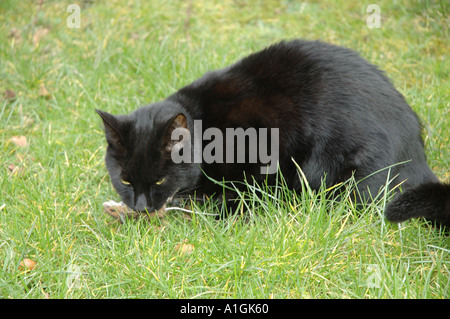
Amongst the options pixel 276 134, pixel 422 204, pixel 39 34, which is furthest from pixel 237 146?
pixel 39 34

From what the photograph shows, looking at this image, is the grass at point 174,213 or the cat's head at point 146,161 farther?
the cat's head at point 146,161

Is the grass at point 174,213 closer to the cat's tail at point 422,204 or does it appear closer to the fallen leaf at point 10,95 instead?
the fallen leaf at point 10,95

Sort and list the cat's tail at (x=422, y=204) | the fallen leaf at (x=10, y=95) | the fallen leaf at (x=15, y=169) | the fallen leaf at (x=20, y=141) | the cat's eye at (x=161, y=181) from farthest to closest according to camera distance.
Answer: the fallen leaf at (x=10, y=95), the fallen leaf at (x=20, y=141), the fallen leaf at (x=15, y=169), the cat's eye at (x=161, y=181), the cat's tail at (x=422, y=204)

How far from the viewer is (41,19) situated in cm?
486

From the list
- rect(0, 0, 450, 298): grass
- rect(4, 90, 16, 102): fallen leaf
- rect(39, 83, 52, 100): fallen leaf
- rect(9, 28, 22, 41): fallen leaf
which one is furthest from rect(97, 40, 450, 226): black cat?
rect(9, 28, 22, 41): fallen leaf

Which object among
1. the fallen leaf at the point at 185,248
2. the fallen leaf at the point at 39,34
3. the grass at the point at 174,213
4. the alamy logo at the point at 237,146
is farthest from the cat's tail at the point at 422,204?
the fallen leaf at the point at 39,34

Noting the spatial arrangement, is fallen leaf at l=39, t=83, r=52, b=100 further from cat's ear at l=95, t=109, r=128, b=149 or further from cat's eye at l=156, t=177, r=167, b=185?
cat's eye at l=156, t=177, r=167, b=185

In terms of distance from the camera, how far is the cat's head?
278cm

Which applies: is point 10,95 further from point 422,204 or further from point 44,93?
point 422,204

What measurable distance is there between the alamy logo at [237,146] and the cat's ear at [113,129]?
1.35 ft

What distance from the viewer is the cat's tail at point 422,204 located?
87.1 inches
